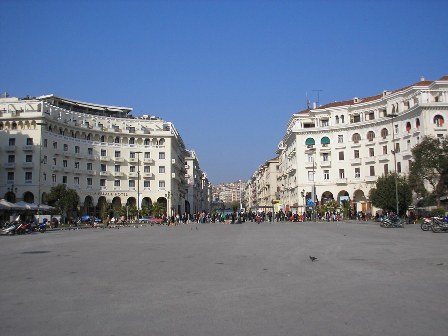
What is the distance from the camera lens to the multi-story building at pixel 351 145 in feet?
219

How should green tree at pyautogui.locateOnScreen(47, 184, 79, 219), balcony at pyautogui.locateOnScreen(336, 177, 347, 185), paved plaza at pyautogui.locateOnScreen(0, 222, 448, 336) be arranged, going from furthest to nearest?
balcony at pyautogui.locateOnScreen(336, 177, 347, 185), green tree at pyautogui.locateOnScreen(47, 184, 79, 219), paved plaza at pyautogui.locateOnScreen(0, 222, 448, 336)

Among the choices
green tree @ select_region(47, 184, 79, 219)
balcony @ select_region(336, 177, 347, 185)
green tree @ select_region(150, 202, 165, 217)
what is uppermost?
balcony @ select_region(336, 177, 347, 185)

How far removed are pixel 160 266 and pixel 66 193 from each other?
54526 millimetres

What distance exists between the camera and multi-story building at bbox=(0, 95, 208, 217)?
225 ft

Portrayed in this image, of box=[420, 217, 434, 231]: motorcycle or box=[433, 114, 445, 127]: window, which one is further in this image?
box=[433, 114, 445, 127]: window

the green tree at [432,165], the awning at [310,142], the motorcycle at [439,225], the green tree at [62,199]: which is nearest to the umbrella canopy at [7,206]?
the green tree at [62,199]

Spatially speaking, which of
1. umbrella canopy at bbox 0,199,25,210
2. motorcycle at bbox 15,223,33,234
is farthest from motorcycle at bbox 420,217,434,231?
umbrella canopy at bbox 0,199,25,210

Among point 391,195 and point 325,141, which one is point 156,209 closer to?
point 325,141

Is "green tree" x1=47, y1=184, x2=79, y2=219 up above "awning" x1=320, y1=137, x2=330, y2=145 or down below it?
below

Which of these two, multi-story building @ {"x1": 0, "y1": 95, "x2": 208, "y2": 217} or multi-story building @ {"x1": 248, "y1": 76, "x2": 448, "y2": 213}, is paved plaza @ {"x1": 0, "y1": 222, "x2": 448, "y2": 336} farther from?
multi-story building @ {"x1": 248, "y1": 76, "x2": 448, "y2": 213}

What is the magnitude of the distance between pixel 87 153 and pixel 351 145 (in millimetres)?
45557

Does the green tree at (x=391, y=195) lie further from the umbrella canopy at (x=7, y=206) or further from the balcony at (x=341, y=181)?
the umbrella canopy at (x=7, y=206)

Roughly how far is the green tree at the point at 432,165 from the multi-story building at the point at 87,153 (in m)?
36.1

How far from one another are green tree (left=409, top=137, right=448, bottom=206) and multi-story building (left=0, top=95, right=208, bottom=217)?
36.1 m
